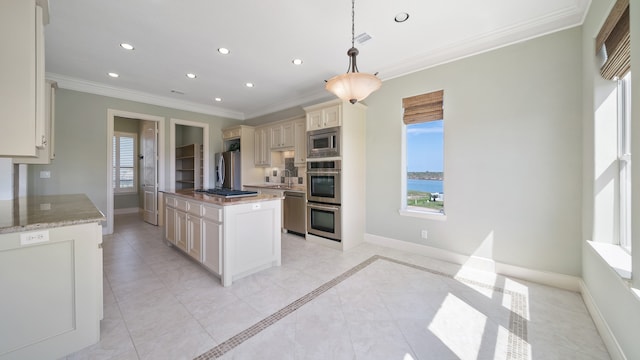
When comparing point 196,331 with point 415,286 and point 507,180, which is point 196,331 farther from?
point 507,180

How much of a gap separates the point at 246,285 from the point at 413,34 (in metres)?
3.31

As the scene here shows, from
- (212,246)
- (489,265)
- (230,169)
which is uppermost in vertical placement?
(230,169)

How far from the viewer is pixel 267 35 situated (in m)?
2.78

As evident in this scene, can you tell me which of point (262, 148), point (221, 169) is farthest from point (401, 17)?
point (221, 169)

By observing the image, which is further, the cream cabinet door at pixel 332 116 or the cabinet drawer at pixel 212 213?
the cream cabinet door at pixel 332 116

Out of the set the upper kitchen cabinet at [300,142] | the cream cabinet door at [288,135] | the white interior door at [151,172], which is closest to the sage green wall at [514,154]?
the upper kitchen cabinet at [300,142]

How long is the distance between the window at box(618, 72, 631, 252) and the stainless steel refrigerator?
558 cm

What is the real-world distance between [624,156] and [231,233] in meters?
3.44

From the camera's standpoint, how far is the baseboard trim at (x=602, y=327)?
1.51 m

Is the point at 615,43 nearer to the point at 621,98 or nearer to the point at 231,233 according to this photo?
the point at 621,98

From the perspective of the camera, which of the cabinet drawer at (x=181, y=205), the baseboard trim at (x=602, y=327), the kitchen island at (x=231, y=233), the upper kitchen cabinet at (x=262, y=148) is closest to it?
the baseboard trim at (x=602, y=327)

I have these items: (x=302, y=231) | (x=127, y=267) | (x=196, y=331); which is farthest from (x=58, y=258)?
(x=302, y=231)

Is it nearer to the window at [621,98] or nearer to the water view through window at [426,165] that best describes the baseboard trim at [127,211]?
the water view through window at [426,165]

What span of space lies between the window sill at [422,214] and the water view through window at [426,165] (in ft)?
0.32
